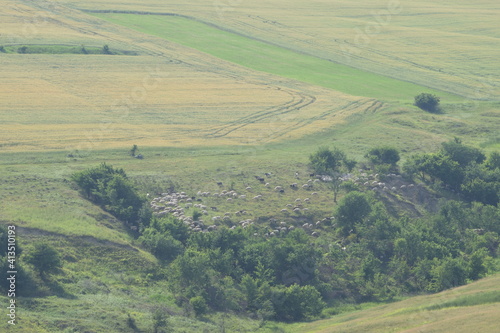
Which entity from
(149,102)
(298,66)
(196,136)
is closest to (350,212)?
(196,136)

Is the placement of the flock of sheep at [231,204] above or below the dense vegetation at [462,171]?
below

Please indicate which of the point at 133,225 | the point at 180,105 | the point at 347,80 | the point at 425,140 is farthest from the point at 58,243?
the point at 347,80

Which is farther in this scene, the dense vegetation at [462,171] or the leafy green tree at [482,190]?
the dense vegetation at [462,171]

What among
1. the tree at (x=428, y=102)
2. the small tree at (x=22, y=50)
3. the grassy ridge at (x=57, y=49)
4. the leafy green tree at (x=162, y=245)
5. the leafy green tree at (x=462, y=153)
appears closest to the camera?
the leafy green tree at (x=162, y=245)

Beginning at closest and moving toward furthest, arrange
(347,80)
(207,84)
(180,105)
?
(180,105)
(207,84)
(347,80)

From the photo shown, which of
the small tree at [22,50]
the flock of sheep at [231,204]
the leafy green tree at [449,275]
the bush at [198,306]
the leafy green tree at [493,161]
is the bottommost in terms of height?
the bush at [198,306]

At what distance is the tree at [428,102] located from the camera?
15325cm

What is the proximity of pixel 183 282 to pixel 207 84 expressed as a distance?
3229 inches

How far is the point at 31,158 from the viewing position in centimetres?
11144

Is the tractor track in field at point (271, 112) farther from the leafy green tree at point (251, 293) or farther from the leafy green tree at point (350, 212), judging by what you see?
the leafy green tree at point (251, 293)

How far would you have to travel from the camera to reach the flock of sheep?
99.1 meters

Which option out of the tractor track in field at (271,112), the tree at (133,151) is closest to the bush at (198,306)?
the tree at (133,151)

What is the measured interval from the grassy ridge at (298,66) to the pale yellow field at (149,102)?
A: 20.2ft

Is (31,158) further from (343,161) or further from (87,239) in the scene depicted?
(343,161)
